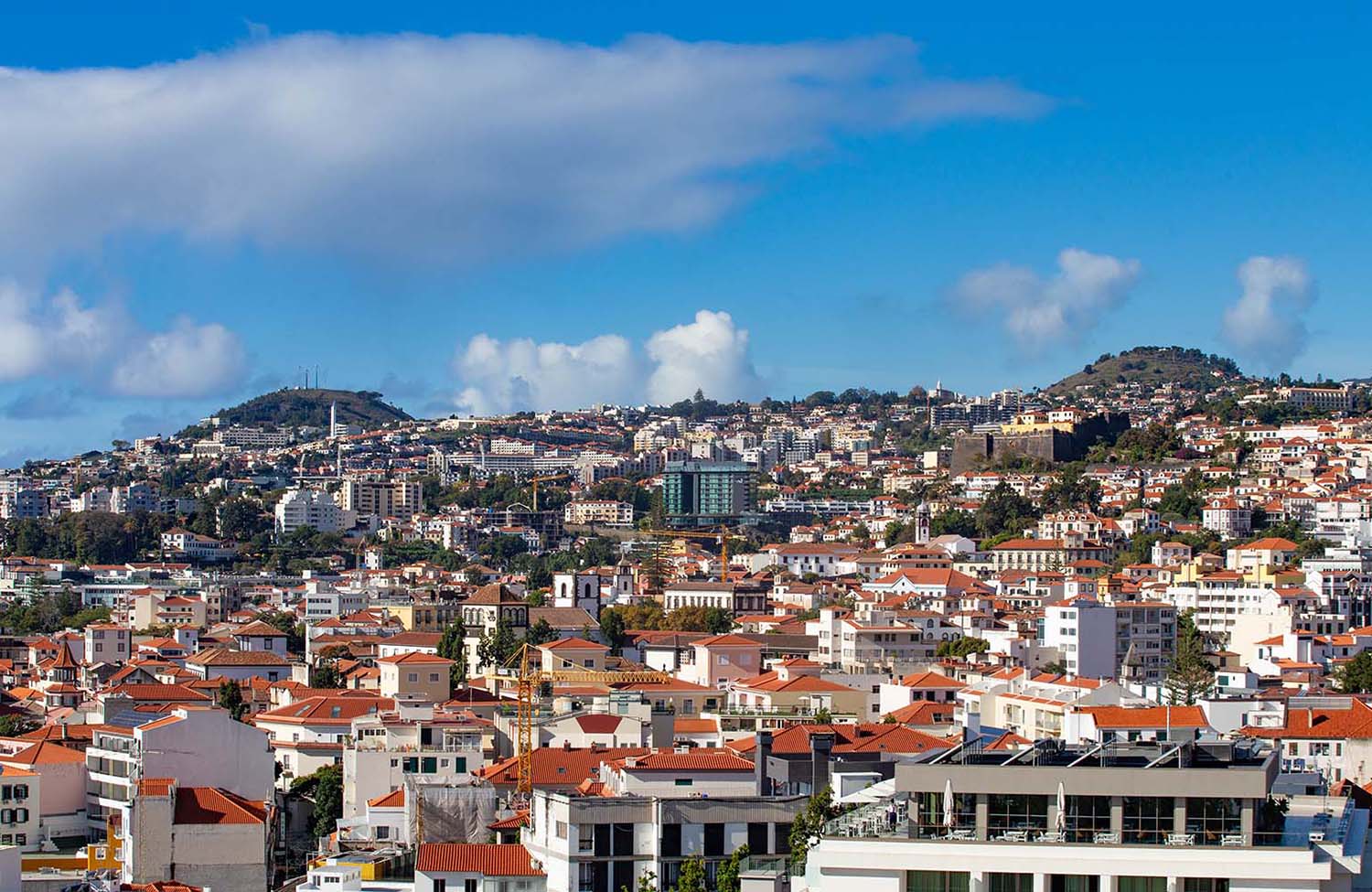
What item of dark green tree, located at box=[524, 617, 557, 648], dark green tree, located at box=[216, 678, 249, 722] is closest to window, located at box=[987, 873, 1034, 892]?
dark green tree, located at box=[216, 678, 249, 722]

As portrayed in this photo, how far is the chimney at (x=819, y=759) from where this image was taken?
32.0 meters

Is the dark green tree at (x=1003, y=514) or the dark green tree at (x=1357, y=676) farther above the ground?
the dark green tree at (x=1003, y=514)

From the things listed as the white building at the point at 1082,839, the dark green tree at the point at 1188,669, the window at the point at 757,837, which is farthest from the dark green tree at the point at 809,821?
the dark green tree at the point at 1188,669

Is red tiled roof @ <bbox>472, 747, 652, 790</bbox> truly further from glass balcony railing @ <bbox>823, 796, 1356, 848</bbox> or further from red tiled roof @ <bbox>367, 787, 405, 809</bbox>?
glass balcony railing @ <bbox>823, 796, 1356, 848</bbox>

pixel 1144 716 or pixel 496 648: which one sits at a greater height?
pixel 1144 716

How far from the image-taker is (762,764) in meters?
32.3

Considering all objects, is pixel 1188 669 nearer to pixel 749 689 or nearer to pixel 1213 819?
pixel 749 689

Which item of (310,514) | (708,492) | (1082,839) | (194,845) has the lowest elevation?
(194,845)

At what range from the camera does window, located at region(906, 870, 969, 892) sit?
17.5 metres

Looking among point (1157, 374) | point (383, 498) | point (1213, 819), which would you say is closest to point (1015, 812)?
point (1213, 819)

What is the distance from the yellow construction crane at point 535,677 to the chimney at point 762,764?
8.00 metres

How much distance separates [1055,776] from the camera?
17.8 meters

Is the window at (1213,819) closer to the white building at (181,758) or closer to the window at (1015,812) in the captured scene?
the window at (1015,812)

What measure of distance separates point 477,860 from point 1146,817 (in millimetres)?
12041
